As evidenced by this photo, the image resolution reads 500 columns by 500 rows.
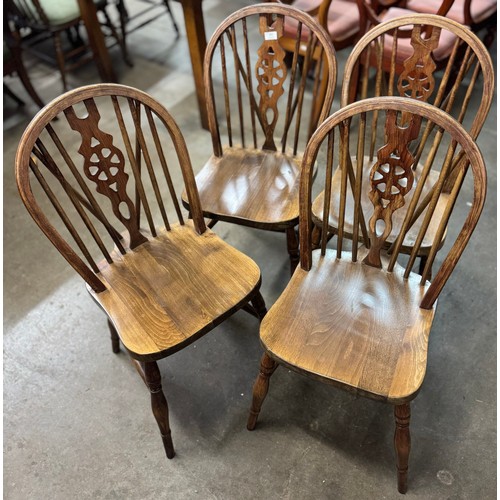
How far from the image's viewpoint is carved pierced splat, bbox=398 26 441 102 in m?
1.33

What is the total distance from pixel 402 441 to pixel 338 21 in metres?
2.02

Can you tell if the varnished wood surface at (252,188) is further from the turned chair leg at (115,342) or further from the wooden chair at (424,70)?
the turned chair leg at (115,342)

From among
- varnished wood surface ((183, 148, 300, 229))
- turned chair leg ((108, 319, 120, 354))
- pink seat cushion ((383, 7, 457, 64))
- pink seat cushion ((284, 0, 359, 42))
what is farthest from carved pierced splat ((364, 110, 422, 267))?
pink seat cushion ((284, 0, 359, 42))

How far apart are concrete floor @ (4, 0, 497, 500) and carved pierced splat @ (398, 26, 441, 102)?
0.79m

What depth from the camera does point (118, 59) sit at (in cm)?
323

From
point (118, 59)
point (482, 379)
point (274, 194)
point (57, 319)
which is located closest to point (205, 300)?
point (274, 194)

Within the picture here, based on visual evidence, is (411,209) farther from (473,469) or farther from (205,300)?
(473,469)

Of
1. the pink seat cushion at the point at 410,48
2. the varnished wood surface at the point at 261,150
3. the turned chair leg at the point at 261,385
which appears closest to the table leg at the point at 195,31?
the varnished wood surface at the point at 261,150

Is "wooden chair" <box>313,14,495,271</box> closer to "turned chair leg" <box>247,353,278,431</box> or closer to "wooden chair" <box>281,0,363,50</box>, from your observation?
"turned chair leg" <box>247,353,278,431</box>

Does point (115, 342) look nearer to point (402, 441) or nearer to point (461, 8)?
point (402, 441)

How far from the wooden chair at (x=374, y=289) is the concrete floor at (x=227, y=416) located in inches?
8.1

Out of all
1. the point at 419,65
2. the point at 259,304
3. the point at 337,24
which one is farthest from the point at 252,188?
the point at 337,24

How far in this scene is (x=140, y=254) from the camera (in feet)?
4.56

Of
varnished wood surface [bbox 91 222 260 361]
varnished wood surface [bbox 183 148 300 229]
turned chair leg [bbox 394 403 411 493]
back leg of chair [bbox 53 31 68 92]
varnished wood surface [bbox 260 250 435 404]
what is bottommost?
turned chair leg [bbox 394 403 411 493]
